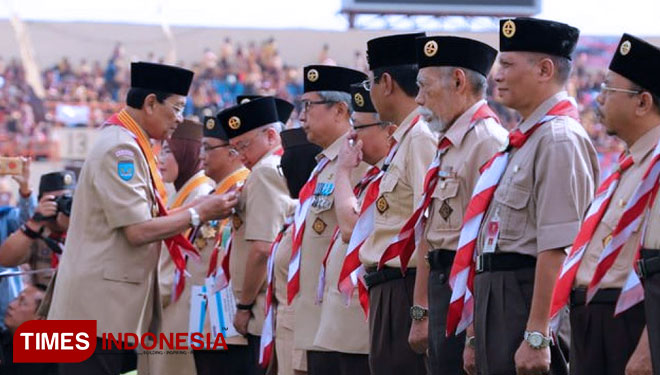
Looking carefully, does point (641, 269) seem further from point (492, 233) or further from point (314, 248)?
point (314, 248)

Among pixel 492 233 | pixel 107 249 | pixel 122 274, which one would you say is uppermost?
pixel 492 233

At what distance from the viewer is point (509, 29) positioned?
16.9 ft

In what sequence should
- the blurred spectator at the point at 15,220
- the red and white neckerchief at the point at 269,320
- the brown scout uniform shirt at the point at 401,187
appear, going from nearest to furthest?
1. the brown scout uniform shirt at the point at 401,187
2. the red and white neckerchief at the point at 269,320
3. the blurred spectator at the point at 15,220

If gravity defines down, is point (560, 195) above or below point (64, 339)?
above

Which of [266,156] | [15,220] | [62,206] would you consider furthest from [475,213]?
[15,220]

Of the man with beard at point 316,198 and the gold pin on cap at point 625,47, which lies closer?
the gold pin on cap at point 625,47

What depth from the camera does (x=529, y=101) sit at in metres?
5.08

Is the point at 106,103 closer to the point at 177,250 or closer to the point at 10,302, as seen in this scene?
the point at 10,302

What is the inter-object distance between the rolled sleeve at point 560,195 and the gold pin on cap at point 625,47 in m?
0.38

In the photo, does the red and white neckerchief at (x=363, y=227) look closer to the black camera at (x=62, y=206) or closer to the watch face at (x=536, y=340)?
the watch face at (x=536, y=340)

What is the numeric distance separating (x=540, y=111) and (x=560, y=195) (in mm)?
408

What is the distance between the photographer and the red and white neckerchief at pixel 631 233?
441cm

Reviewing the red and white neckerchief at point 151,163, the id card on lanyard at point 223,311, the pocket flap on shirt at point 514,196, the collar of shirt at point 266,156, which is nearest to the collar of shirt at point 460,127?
the pocket flap on shirt at point 514,196

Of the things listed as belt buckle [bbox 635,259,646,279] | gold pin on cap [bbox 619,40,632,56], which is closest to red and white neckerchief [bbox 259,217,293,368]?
gold pin on cap [bbox 619,40,632,56]
